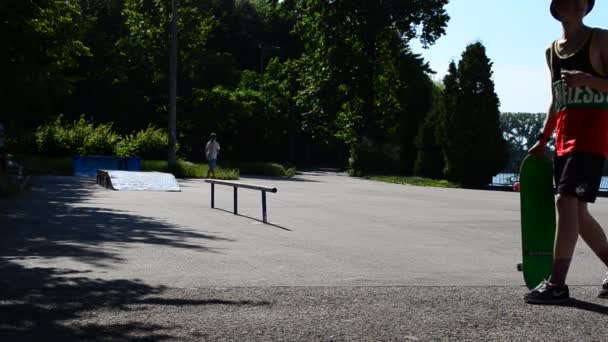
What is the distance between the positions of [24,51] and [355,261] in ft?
34.8

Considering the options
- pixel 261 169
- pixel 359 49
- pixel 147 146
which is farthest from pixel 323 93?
pixel 147 146

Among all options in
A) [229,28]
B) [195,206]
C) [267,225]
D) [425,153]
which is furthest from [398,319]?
[229,28]

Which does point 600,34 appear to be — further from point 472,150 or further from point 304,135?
point 304,135

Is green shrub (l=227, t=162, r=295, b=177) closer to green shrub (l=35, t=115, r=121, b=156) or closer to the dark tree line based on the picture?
the dark tree line

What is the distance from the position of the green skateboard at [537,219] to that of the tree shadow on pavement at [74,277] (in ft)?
6.42

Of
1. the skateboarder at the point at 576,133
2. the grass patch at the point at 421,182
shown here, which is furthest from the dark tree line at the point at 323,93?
the skateboarder at the point at 576,133

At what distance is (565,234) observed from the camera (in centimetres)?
549

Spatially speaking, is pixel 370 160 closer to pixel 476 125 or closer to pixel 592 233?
pixel 476 125

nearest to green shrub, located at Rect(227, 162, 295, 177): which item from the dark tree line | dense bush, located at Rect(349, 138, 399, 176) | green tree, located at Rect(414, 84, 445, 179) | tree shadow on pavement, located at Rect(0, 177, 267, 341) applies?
the dark tree line

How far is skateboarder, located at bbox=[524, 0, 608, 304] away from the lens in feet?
17.7

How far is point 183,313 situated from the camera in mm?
5086

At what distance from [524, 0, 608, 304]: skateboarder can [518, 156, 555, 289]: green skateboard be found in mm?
234

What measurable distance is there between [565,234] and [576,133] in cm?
65

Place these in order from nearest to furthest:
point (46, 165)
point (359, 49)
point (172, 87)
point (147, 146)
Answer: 1. point (172, 87)
2. point (46, 165)
3. point (147, 146)
4. point (359, 49)
